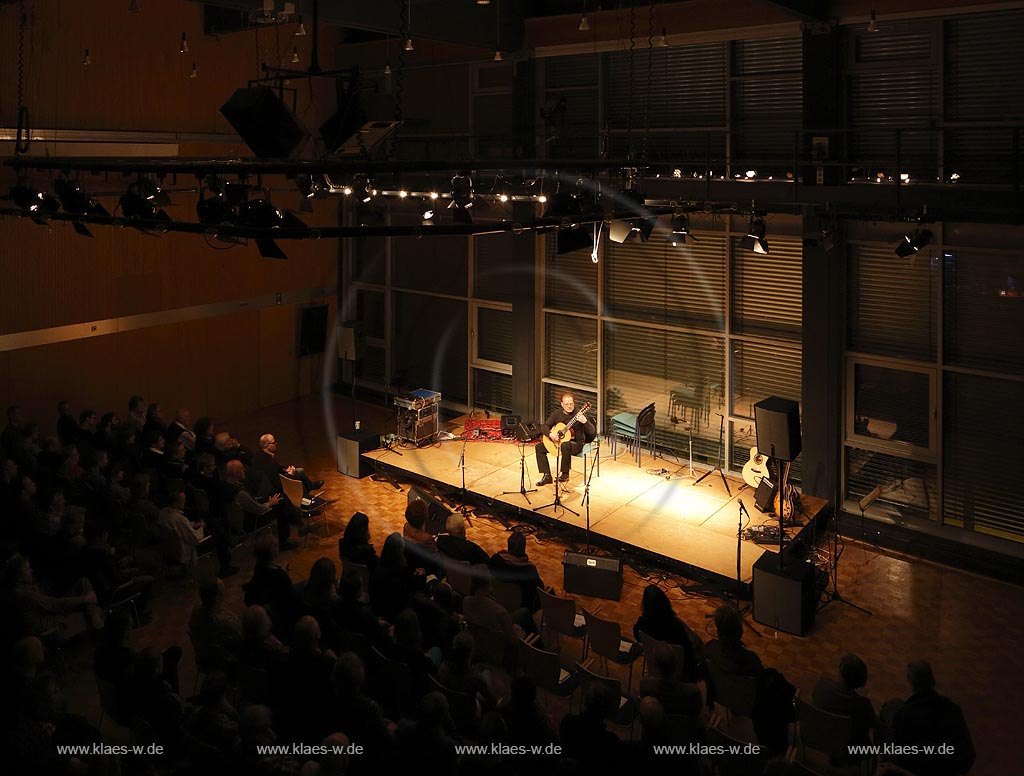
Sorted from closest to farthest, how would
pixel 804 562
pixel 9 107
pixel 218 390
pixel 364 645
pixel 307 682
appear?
pixel 307 682, pixel 364 645, pixel 804 562, pixel 9 107, pixel 218 390

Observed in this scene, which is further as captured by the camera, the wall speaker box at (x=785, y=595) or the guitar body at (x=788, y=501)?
the guitar body at (x=788, y=501)

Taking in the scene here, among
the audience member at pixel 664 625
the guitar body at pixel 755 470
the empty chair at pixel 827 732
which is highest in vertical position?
the guitar body at pixel 755 470

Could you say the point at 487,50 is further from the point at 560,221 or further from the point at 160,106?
the point at 560,221

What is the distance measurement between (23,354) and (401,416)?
467cm

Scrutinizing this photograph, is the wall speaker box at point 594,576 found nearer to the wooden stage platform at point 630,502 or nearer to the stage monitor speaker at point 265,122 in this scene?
the wooden stage platform at point 630,502

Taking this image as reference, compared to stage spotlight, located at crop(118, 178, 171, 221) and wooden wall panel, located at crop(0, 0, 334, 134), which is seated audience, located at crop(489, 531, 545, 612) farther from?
wooden wall panel, located at crop(0, 0, 334, 134)

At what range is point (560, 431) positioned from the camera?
11047mm

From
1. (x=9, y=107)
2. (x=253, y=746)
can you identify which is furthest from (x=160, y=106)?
(x=253, y=746)

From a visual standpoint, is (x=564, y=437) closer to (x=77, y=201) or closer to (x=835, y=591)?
(x=835, y=591)

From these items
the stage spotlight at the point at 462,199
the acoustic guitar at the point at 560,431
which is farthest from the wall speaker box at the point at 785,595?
the stage spotlight at the point at 462,199

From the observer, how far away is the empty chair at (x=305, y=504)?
993 cm

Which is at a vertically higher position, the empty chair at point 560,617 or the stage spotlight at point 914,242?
the stage spotlight at point 914,242

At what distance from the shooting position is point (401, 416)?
12.2 meters

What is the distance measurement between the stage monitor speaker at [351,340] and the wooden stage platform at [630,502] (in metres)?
3.05
